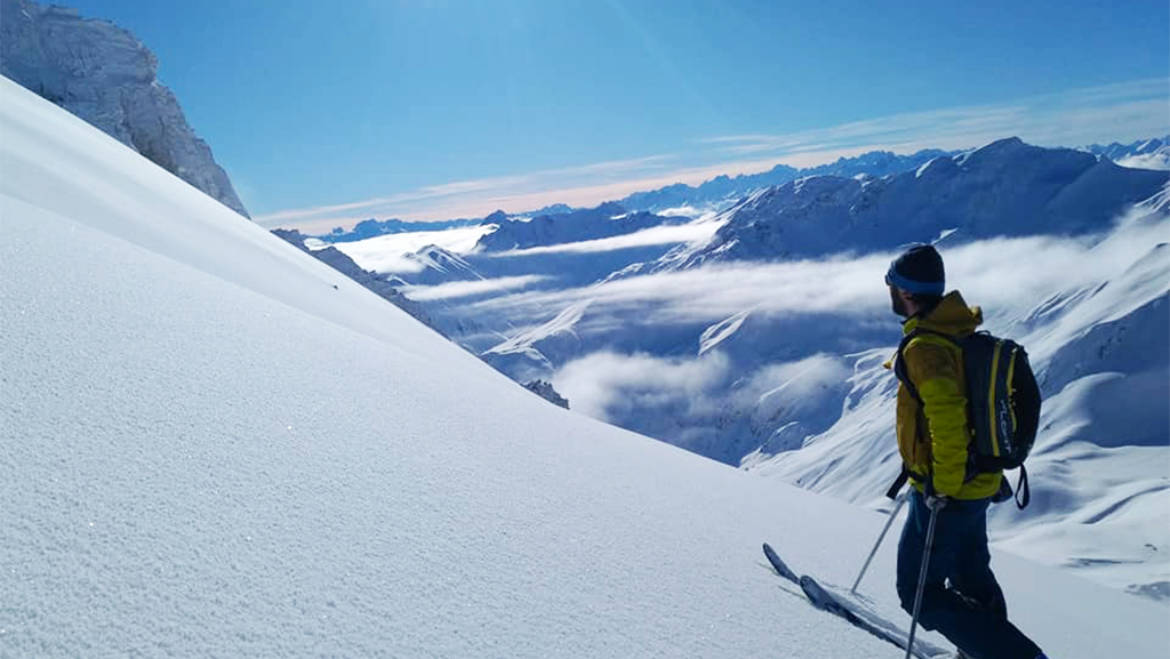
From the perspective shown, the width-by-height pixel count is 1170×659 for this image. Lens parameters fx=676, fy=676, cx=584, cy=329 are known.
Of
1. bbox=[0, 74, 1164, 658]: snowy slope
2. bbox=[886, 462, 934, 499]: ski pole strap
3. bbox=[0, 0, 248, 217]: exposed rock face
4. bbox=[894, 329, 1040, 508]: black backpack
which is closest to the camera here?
bbox=[0, 74, 1164, 658]: snowy slope

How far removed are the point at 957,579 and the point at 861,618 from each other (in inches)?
27.3

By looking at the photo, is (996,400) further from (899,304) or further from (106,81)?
(106,81)

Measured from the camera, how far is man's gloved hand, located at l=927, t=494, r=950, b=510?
4.10m

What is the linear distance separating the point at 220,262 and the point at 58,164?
3396 mm

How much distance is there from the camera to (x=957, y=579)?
441 cm

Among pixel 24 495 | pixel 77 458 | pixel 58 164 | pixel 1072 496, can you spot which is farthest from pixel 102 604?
pixel 1072 496

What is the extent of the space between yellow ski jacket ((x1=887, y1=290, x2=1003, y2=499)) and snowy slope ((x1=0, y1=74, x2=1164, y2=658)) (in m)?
1.16

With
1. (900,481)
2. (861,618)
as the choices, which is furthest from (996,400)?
(861,618)

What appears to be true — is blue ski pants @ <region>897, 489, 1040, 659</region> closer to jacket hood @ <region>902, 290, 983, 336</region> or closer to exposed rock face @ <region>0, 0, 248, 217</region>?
jacket hood @ <region>902, 290, 983, 336</region>

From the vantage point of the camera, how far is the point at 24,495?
2.54 m

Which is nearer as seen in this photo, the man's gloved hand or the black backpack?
the black backpack

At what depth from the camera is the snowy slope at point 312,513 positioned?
7.95ft

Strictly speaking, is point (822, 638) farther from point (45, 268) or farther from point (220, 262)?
point (220, 262)

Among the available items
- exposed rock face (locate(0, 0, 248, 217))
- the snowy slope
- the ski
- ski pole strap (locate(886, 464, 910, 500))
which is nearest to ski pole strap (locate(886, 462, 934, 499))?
ski pole strap (locate(886, 464, 910, 500))
